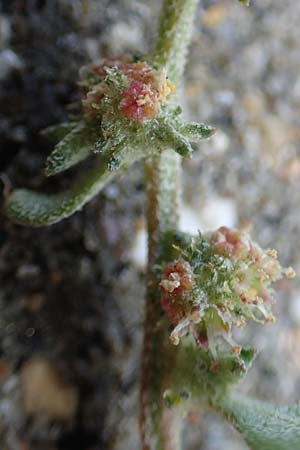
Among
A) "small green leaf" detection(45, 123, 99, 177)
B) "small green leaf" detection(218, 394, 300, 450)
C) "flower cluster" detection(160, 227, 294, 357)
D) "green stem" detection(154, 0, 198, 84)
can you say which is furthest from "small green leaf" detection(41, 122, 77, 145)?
"small green leaf" detection(218, 394, 300, 450)

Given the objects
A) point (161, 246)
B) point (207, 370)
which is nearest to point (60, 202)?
point (161, 246)

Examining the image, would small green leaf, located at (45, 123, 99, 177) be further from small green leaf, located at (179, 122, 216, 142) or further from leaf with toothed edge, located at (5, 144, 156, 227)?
small green leaf, located at (179, 122, 216, 142)

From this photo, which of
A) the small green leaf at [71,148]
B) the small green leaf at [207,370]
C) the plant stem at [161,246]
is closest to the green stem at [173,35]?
the plant stem at [161,246]

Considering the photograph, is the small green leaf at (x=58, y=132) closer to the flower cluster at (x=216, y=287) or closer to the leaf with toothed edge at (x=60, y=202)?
the leaf with toothed edge at (x=60, y=202)

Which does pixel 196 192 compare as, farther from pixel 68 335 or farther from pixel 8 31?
pixel 8 31

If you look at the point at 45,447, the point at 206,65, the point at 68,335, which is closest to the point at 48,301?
the point at 68,335

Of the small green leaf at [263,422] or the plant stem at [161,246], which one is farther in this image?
the plant stem at [161,246]

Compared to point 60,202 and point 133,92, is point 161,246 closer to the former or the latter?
point 60,202

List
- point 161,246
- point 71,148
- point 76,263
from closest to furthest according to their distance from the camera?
1. point 71,148
2. point 161,246
3. point 76,263
